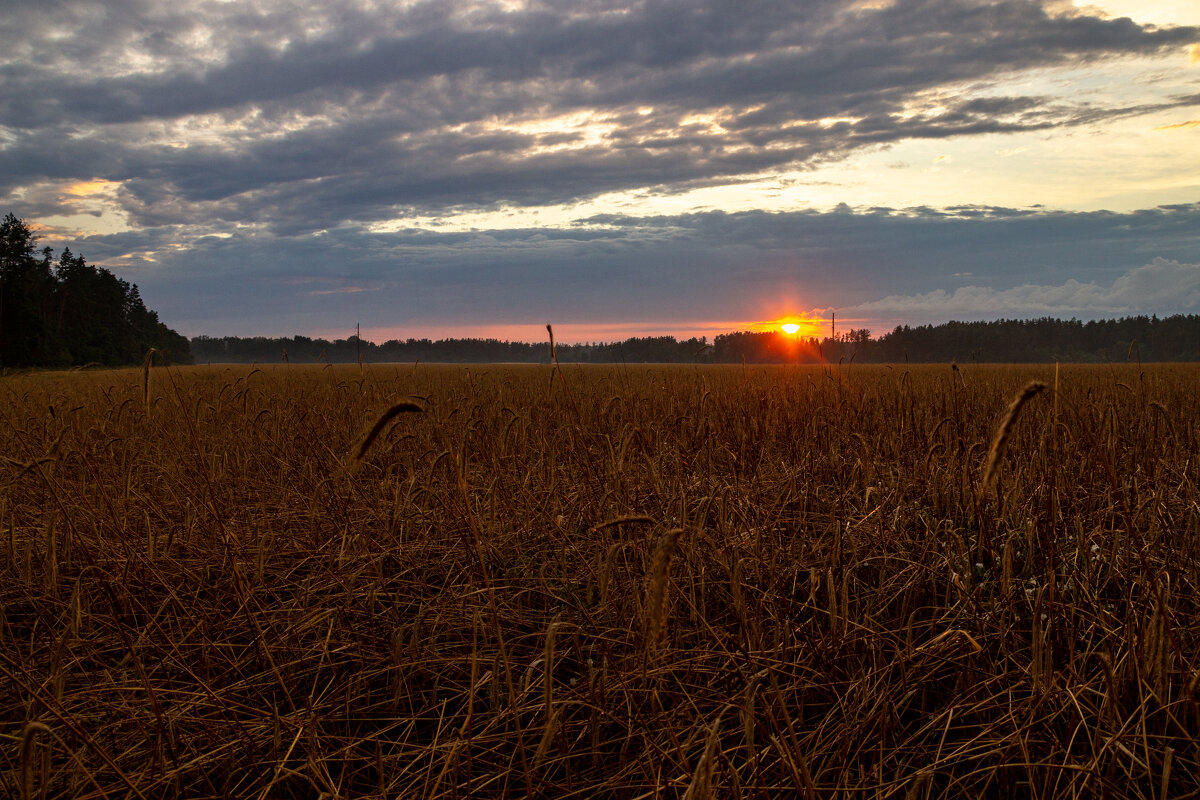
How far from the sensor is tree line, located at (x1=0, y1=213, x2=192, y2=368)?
136 ft

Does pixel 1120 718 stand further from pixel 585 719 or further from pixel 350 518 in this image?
pixel 350 518

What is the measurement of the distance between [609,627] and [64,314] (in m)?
73.5

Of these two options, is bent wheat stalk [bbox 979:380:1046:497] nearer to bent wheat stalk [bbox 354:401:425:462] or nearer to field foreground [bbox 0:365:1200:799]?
field foreground [bbox 0:365:1200:799]

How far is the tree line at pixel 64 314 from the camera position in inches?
1628

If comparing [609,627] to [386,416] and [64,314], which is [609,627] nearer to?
[386,416]

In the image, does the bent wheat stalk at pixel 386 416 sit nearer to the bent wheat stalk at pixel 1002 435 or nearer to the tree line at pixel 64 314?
the bent wheat stalk at pixel 1002 435

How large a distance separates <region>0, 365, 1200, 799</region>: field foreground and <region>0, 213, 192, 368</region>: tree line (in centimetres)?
2678

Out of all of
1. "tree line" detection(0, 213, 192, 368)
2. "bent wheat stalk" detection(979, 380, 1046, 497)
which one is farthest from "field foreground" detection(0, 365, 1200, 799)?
"tree line" detection(0, 213, 192, 368)

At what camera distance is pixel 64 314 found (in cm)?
5731

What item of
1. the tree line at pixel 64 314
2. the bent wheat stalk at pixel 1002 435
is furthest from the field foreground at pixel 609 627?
the tree line at pixel 64 314

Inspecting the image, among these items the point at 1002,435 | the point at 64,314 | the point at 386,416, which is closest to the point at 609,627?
the point at 386,416

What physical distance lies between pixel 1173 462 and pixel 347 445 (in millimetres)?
6114

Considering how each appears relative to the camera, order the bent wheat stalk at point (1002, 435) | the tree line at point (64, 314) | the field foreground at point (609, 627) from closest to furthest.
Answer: the bent wheat stalk at point (1002, 435), the field foreground at point (609, 627), the tree line at point (64, 314)

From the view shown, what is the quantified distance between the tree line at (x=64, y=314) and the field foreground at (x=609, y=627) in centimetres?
2678
